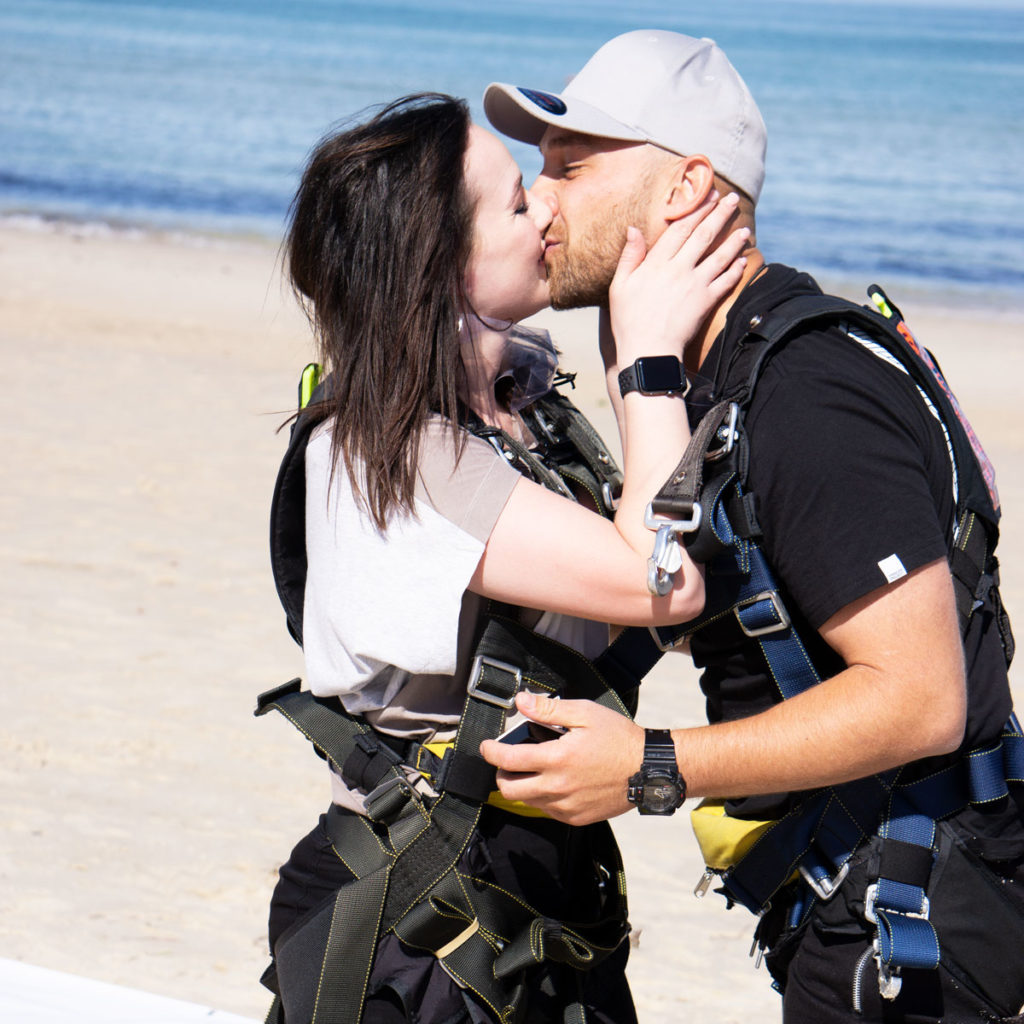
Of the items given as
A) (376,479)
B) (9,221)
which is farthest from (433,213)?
(9,221)

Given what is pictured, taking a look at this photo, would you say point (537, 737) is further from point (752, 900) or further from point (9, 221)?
point (9, 221)

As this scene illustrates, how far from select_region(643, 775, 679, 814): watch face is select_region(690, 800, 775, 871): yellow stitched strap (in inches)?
12.9

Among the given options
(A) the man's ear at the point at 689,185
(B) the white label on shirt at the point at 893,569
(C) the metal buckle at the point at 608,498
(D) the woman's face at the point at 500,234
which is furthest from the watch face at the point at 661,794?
(A) the man's ear at the point at 689,185

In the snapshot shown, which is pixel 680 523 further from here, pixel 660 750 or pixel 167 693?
pixel 167 693

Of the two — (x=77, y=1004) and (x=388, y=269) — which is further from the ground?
(x=388, y=269)

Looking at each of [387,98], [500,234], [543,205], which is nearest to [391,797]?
[500,234]

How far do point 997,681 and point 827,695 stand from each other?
1.47 ft

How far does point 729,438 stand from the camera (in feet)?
6.97

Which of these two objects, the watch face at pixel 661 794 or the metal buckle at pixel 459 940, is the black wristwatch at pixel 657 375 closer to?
the watch face at pixel 661 794

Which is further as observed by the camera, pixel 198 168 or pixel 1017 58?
pixel 1017 58

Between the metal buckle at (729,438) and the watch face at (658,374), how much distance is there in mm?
177

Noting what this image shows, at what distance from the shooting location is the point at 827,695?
2070 millimetres

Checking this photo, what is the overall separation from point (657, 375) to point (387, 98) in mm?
40432

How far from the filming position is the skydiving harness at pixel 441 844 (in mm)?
2277
